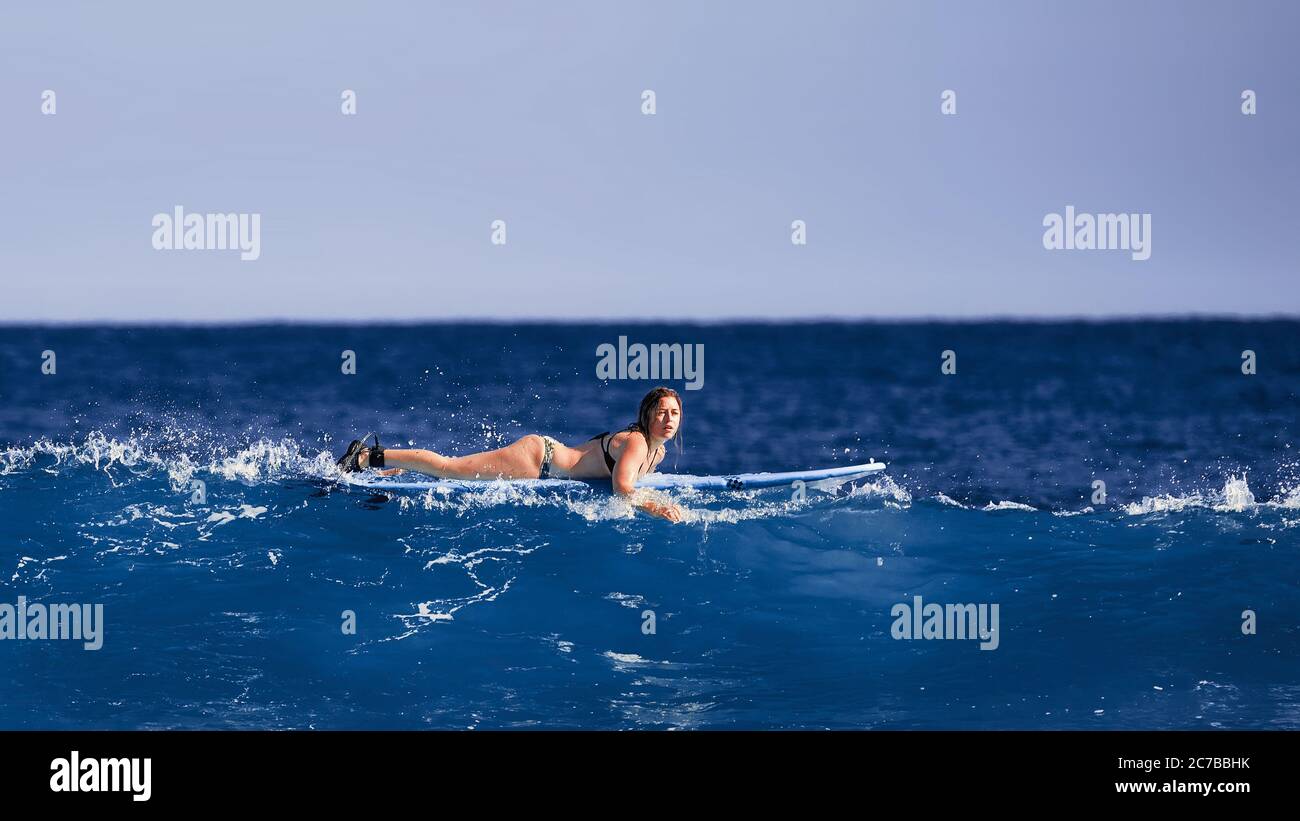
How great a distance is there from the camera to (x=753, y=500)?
14.4m

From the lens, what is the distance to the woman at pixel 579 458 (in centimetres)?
1290

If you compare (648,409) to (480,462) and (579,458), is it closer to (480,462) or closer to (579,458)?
(579,458)

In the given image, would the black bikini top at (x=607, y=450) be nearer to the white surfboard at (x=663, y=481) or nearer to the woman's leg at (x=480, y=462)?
the white surfboard at (x=663, y=481)

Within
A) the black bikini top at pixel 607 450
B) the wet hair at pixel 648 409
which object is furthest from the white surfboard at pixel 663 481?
the wet hair at pixel 648 409

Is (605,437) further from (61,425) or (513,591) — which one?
(61,425)

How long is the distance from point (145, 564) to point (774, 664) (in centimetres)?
636

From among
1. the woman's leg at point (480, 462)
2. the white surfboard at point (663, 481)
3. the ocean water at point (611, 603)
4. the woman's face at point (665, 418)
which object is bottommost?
the ocean water at point (611, 603)

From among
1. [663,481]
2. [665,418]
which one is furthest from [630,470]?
[663,481]

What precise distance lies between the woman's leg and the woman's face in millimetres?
1403

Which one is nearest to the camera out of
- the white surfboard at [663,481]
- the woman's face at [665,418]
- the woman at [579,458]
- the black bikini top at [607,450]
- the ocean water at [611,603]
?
the ocean water at [611,603]

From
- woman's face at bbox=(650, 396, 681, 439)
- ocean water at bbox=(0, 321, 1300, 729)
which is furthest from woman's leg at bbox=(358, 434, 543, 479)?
woman's face at bbox=(650, 396, 681, 439)

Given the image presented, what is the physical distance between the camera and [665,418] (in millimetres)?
12852

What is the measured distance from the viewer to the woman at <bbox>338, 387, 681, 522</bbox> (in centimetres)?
1290

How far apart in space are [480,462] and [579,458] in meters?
1.09
